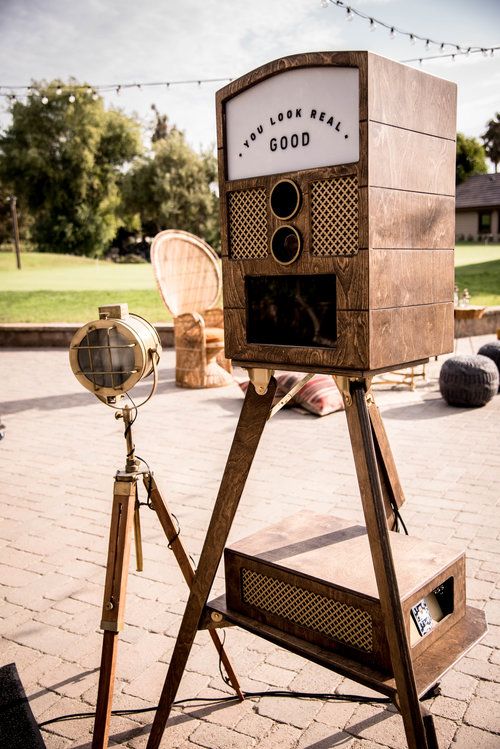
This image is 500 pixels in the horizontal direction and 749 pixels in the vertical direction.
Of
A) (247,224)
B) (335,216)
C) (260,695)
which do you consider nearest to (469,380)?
(260,695)

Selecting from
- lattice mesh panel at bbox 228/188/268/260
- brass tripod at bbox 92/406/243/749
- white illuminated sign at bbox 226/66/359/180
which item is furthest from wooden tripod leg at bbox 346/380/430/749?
brass tripod at bbox 92/406/243/749

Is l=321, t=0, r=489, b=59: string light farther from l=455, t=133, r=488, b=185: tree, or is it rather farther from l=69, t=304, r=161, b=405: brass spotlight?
l=455, t=133, r=488, b=185: tree

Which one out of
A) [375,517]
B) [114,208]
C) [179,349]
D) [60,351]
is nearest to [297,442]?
[179,349]

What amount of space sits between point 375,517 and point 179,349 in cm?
694

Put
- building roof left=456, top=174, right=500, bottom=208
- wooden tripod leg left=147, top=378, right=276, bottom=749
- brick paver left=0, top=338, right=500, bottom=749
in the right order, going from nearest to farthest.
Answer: wooden tripod leg left=147, top=378, right=276, bottom=749 → brick paver left=0, top=338, right=500, bottom=749 → building roof left=456, top=174, right=500, bottom=208

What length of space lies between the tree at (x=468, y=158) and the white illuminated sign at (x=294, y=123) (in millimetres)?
54060

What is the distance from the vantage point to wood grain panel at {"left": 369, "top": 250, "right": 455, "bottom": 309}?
1529 millimetres

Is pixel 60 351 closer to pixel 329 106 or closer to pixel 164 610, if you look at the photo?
pixel 164 610

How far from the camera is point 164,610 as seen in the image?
3180mm

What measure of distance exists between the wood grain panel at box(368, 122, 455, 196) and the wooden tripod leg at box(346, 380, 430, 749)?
0.61 metres

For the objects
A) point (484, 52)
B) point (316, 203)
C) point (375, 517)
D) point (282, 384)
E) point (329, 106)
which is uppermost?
point (484, 52)

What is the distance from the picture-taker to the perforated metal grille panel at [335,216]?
4.97 ft

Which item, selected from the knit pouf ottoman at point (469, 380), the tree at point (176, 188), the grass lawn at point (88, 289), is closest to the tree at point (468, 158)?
the tree at point (176, 188)

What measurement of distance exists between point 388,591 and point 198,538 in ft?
8.36
